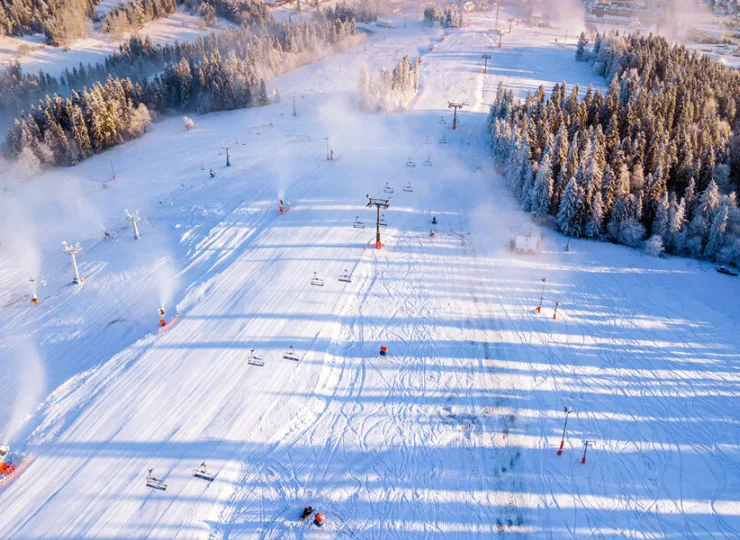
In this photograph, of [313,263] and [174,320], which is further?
[313,263]

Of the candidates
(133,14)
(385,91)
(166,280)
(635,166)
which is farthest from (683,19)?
(166,280)

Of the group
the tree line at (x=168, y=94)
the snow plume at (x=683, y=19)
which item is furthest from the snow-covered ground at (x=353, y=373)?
the snow plume at (x=683, y=19)

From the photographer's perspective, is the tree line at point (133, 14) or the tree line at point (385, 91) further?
the tree line at point (133, 14)

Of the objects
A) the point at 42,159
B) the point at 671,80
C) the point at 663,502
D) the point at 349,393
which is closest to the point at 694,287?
the point at 663,502

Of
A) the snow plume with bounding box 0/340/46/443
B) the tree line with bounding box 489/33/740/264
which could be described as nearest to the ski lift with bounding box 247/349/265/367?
the snow plume with bounding box 0/340/46/443

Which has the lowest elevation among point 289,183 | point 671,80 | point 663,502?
point 663,502

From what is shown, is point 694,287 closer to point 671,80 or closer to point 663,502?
point 663,502

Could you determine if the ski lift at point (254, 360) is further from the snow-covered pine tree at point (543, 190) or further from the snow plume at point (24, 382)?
the snow-covered pine tree at point (543, 190)

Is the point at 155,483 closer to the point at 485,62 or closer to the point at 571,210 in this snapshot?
the point at 571,210
